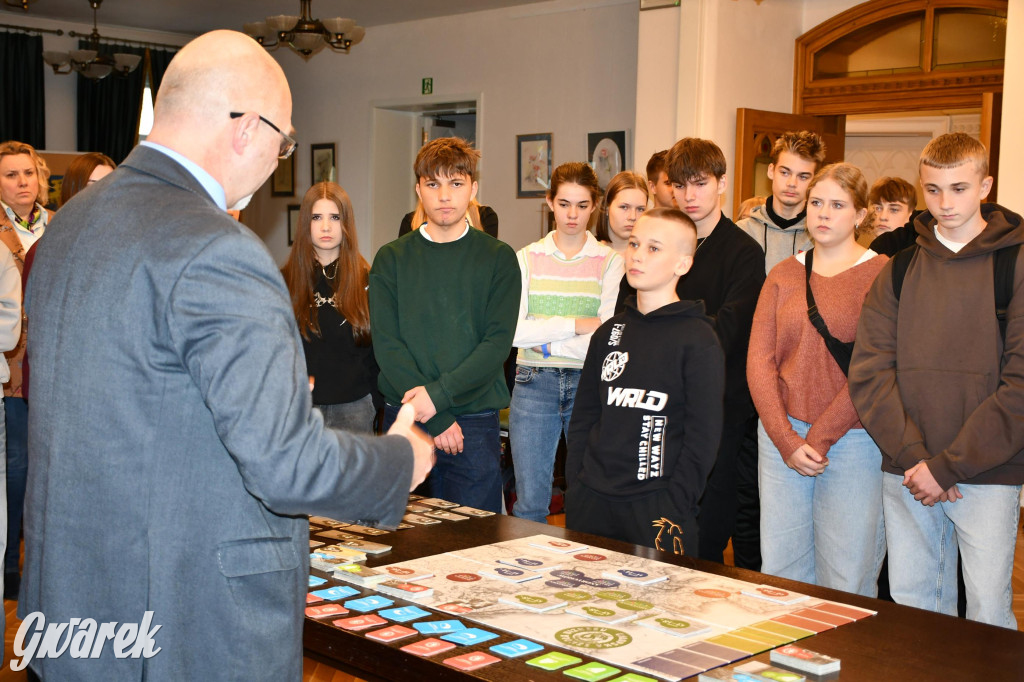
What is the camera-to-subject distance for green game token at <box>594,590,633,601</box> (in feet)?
5.69

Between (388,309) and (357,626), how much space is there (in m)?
1.73

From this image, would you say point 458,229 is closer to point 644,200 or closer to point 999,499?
point 644,200

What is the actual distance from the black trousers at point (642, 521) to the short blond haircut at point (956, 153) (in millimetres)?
1158

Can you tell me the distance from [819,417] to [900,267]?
0.47m

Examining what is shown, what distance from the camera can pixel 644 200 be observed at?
3.83m

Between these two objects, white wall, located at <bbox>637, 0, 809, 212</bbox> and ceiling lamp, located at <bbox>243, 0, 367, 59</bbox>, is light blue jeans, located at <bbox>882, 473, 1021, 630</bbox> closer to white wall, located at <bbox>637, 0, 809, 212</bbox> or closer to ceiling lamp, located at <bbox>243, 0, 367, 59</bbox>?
white wall, located at <bbox>637, 0, 809, 212</bbox>

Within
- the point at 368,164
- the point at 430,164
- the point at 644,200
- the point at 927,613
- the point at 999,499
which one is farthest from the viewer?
the point at 368,164

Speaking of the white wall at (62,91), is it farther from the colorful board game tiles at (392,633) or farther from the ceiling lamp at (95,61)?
the colorful board game tiles at (392,633)

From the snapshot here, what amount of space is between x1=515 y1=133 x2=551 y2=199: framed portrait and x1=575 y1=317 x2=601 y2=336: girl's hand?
5.15 meters

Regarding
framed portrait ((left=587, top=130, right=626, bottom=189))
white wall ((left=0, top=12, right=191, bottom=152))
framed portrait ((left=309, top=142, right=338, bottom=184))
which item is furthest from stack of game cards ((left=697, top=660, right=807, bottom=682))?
white wall ((left=0, top=12, right=191, bottom=152))

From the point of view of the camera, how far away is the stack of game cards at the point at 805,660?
1410 millimetres

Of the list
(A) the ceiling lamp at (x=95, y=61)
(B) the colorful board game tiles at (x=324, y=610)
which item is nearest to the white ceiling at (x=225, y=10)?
(A) the ceiling lamp at (x=95, y=61)

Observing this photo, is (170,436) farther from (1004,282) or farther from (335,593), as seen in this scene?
(1004,282)

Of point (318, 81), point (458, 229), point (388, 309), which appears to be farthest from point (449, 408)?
point (318, 81)
